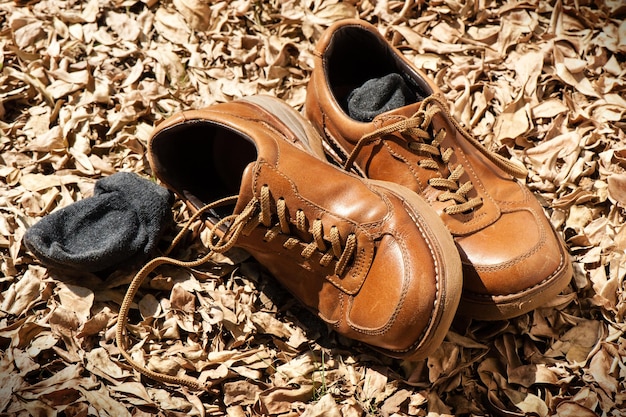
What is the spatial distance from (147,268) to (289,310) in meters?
0.55

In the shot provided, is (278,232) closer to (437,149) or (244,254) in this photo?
(244,254)

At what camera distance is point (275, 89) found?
2688 mm

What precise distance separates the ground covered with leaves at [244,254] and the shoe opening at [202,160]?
22 cm

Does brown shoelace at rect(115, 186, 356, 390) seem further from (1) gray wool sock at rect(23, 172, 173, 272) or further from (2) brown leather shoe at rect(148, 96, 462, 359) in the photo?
(1) gray wool sock at rect(23, 172, 173, 272)

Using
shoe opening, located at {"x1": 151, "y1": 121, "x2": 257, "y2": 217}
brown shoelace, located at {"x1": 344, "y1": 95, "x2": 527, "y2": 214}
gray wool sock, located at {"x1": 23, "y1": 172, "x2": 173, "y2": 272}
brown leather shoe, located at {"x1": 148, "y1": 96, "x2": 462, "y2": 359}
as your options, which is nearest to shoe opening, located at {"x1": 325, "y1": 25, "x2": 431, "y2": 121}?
brown shoelace, located at {"x1": 344, "y1": 95, "x2": 527, "y2": 214}

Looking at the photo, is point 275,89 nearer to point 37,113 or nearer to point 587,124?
point 37,113

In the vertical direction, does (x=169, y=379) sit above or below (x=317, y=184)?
below

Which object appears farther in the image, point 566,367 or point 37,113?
point 37,113

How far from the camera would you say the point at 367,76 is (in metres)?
2.35

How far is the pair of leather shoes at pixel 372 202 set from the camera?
1842 millimetres

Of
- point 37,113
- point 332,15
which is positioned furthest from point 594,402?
point 37,113

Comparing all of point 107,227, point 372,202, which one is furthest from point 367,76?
point 107,227

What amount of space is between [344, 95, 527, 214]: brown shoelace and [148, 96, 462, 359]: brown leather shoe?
16 centimetres

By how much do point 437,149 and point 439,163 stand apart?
0.05 m
